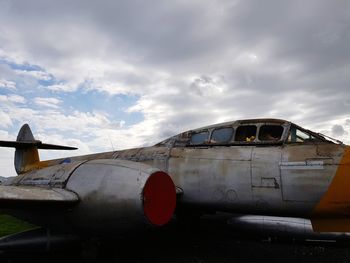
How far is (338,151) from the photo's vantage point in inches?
245

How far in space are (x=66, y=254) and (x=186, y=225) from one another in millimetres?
3673

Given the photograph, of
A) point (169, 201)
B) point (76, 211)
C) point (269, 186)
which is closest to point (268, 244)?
point (269, 186)

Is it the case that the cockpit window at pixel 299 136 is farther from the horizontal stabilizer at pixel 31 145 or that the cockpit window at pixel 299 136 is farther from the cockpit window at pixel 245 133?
the horizontal stabilizer at pixel 31 145

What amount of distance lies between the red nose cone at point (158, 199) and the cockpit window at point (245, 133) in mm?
2197

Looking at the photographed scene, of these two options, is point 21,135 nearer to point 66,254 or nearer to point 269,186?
point 66,254

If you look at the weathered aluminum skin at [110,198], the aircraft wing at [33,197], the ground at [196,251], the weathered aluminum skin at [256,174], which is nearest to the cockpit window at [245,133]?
the weathered aluminum skin at [256,174]

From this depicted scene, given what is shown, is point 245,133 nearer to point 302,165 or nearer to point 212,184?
point 212,184

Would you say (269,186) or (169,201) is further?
(269,186)

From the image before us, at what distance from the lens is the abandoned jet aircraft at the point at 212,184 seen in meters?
5.69

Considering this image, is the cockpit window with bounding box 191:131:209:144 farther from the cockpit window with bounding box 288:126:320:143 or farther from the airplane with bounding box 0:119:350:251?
the cockpit window with bounding box 288:126:320:143

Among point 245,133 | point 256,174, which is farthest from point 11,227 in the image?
point 256,174

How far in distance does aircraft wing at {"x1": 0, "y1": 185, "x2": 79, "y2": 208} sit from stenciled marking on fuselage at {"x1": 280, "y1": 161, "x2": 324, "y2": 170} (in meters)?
3.75

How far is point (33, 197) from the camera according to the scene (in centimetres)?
554

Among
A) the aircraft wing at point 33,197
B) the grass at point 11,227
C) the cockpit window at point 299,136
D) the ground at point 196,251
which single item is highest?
the cockpit window at point 299,136
